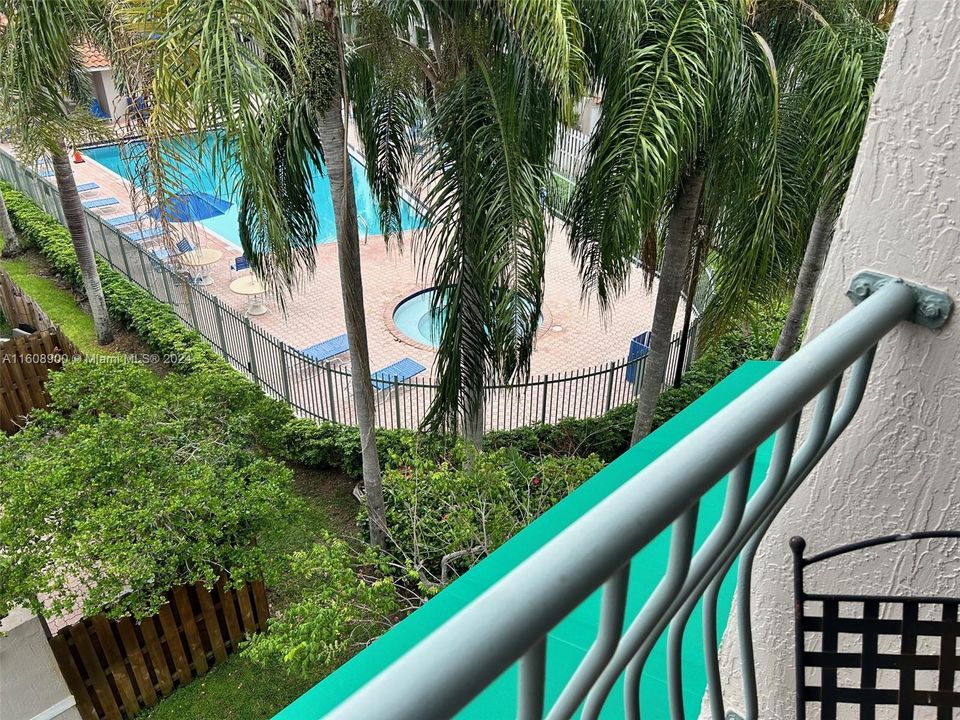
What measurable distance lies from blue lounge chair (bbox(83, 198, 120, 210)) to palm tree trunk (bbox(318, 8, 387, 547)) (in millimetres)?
15846

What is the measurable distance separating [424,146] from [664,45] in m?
2.07

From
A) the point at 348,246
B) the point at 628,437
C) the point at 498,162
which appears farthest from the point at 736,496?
the point at 628,437

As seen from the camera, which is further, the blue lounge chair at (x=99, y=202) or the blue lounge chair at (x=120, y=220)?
the blue lounge chair at (x=99, y=202)

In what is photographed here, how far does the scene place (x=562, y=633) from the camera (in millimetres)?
2797

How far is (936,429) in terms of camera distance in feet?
4.57

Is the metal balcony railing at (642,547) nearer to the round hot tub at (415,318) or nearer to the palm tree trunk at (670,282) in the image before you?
the palm tree trunk at (670,282)

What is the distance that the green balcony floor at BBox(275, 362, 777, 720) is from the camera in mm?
2527

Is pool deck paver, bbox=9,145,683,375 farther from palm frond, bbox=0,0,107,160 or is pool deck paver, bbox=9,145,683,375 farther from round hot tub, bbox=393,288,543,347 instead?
palm frond, bbox=0,0,107,160

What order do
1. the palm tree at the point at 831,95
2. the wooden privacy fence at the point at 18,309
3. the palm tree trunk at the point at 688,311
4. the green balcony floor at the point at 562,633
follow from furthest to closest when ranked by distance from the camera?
the wooden privacy fence at the point at 18,309
the palm tree trunk at the point at 688,311
the palm tree at the point at 831,95
the green balcony floor at the point at 562,633

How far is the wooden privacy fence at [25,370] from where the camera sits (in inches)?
403

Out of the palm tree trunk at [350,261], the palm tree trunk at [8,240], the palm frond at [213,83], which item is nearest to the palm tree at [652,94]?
the palm tree trunk at [350,261]

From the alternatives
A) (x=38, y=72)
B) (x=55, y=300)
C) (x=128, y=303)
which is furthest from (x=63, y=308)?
(x=38, y=72)

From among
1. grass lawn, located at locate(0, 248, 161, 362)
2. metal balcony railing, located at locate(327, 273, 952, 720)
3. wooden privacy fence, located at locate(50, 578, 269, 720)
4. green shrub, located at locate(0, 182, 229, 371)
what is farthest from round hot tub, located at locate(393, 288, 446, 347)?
metal balcony railing, located at locate(327, 273, 952, 720)

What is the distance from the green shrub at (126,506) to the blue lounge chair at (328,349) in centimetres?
515
